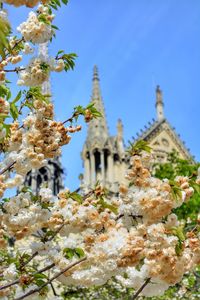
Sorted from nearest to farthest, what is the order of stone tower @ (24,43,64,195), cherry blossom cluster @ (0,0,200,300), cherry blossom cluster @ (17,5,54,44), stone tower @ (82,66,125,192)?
cherry blossom cluster @ (0,0,200,300) → cherry blossom cluster @ (17,5,54,44) → stone tower @ (24,43,64,195) → stone tower @ (82,66,125,192)

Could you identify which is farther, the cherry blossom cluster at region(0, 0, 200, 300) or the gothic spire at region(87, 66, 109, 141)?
the gothic spire at region(87, 66, 109, 141)

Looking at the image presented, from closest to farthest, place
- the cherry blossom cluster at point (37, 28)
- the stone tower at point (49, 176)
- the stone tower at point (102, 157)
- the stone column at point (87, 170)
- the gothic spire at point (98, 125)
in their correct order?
the cherry blossom cluster at point (37, 28) < the stone tower at point (49, 176) < the stone column at point (87, 170) < the stone tower at point (102, 157) < the gothic spire at point (98, 125)

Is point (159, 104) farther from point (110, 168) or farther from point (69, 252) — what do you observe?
point (69, 252)

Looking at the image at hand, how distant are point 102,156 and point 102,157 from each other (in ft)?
0.25

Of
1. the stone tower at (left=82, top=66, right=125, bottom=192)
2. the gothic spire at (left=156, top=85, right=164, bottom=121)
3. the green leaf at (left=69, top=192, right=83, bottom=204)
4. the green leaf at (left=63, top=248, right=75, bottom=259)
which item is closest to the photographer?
the green leaf at (left=63, top=248, right=75, bottom=259)

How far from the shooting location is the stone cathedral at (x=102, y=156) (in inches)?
1358

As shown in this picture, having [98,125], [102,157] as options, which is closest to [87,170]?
[102,157]

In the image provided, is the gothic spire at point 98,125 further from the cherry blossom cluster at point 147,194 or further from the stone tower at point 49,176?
the cherry blossom cluster at point 147,194

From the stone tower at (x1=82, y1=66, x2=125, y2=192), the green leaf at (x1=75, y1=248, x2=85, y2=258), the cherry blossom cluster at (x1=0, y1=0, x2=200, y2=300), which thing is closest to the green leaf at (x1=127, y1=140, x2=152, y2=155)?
the cherry blossom cluster at (x1=0, y1=0, x2=200, y2=300)

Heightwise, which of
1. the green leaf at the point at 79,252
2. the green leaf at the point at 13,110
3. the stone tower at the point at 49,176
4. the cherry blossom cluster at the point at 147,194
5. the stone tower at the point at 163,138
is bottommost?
the green leaf at the point at 79,252

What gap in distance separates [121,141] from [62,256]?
3224cm

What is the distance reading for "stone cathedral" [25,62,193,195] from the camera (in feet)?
113

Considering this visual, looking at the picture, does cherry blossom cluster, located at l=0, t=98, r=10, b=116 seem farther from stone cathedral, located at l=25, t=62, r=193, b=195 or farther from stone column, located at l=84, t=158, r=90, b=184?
stone column, located at l=84, t=158, r=90, b=184

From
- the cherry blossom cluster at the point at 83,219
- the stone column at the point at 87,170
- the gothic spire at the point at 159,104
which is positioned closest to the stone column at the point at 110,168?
the stone column at the point at 87,170
